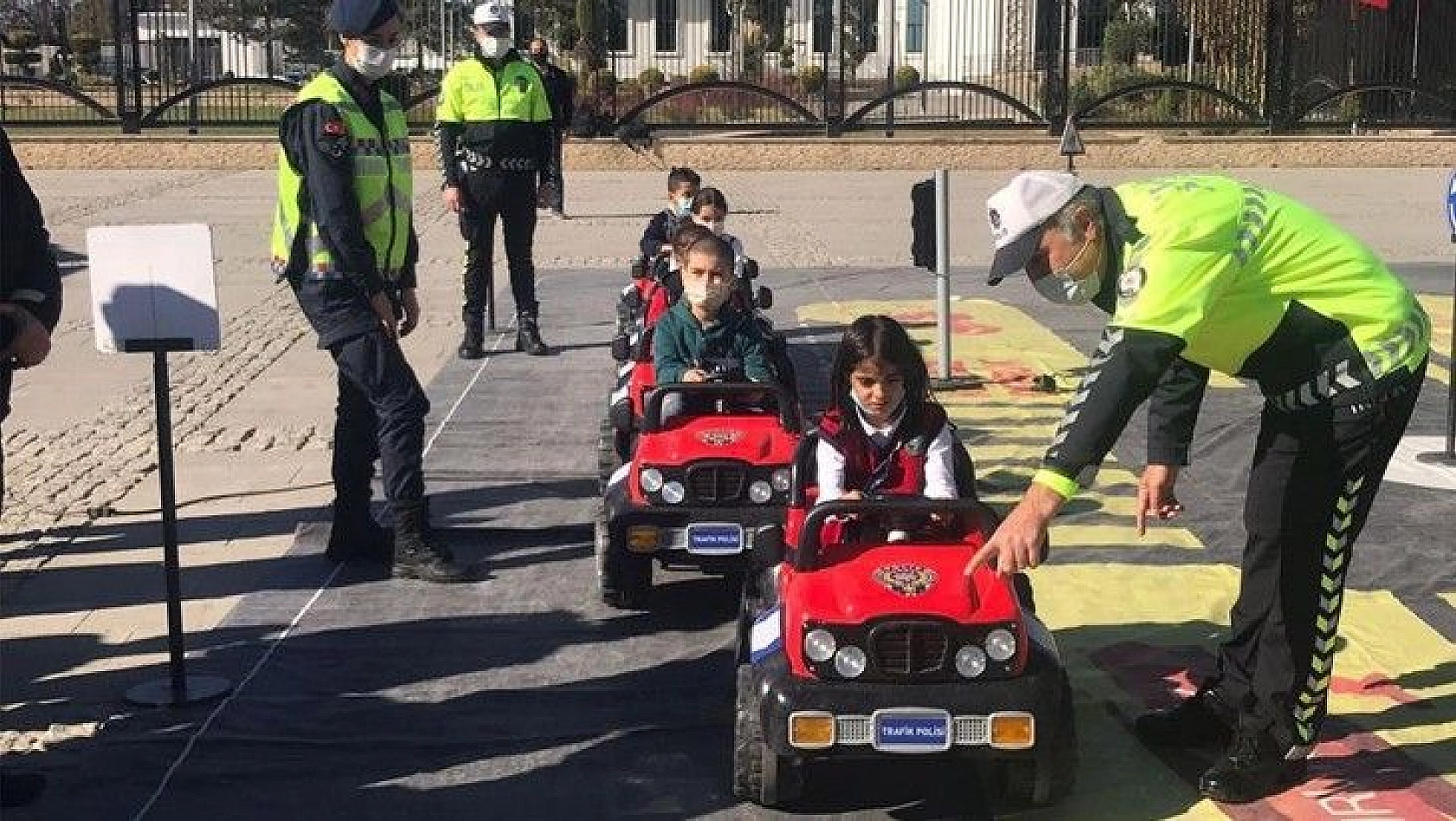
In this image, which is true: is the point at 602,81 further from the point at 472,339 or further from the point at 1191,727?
the point at 1191,727

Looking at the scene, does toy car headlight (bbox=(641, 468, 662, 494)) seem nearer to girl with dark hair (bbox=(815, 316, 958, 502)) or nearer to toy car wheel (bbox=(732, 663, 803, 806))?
girl with dark hair (bbox=(815, 316, 958, 502))

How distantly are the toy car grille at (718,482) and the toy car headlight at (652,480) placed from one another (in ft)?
0.33

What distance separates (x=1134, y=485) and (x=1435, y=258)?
32.6 ft

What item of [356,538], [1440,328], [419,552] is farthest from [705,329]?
[1440,328]

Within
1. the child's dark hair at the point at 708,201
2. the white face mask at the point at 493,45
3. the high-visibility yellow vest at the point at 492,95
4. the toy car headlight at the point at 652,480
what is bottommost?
the toy car headlight at the point at 652,480

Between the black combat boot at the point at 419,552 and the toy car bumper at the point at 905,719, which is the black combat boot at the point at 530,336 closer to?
the black combat boot at the point at 419,552

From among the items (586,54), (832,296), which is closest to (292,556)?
(832,296)

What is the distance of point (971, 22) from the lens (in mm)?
33469

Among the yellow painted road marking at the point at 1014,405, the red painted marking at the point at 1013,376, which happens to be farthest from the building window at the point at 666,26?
the red painted marking at the point at 1013,376

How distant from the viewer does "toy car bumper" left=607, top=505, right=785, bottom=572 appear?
6.12 metres

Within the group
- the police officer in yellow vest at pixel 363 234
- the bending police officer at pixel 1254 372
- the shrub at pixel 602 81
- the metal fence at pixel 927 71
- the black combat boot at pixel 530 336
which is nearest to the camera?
the bending police officer at pixel 1254 372

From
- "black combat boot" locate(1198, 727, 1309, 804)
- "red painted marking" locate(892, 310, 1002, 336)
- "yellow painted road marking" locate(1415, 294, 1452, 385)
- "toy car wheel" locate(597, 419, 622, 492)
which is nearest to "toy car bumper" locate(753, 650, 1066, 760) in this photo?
"black combat boot" locate(1198, 727, 1309, 804)

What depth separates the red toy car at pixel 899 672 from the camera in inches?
174

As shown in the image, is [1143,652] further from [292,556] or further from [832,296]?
[832,296]
